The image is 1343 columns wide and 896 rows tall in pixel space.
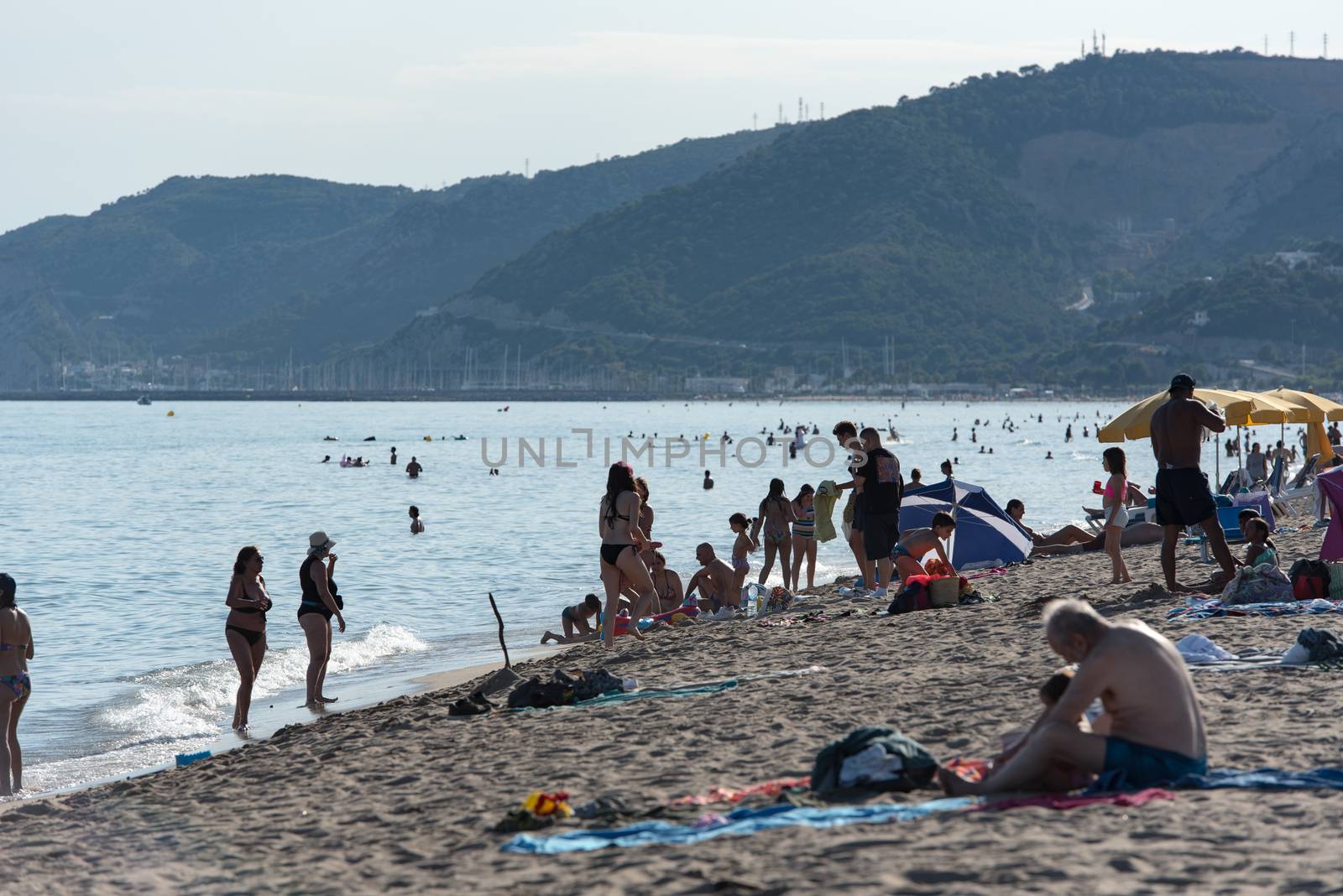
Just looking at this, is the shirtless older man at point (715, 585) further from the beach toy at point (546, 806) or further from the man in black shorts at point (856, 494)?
the beach toy at point (546, 806)

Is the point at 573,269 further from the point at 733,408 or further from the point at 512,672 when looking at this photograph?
the point at 512,672

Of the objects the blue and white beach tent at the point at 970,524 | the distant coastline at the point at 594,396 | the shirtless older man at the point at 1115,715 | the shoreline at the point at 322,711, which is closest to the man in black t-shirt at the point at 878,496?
the blue and white beach tent at the point at 970,524

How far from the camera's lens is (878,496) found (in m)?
12.7

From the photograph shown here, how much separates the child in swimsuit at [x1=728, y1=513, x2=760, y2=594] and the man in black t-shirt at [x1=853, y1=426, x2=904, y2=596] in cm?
155

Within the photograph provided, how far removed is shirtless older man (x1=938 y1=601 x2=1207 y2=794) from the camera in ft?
18.2

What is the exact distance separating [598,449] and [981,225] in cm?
12662

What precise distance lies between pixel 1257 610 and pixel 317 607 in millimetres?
6742

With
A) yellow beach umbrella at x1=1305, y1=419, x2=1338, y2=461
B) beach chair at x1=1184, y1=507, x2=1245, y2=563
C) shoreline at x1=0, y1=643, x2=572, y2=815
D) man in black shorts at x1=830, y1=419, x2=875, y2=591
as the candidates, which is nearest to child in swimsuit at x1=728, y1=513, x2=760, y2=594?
man in black shorts at x1=830, y1=419, x2=875, y2=591

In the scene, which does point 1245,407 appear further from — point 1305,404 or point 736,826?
point 736,826

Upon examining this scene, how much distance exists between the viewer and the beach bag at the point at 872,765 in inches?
239

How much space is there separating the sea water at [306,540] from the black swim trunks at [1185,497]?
6349 millimetres

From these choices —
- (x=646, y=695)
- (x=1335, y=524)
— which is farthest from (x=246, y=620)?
(x=1335, y=524)

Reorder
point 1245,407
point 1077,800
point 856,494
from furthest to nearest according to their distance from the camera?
point 1245,407 → point 856,494 → point 1077,800

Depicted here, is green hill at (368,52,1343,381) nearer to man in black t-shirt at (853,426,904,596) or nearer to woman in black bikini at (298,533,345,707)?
man in black t-shirt at (853,426,904,596)
